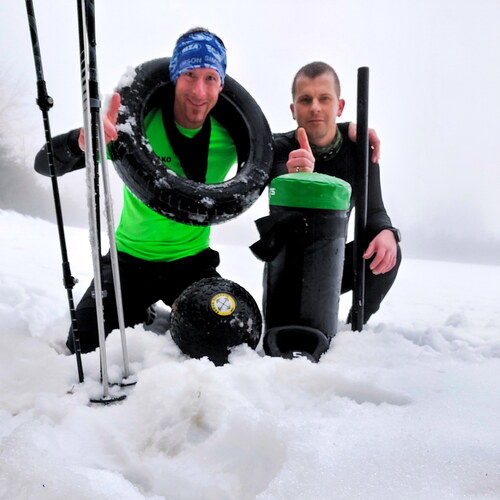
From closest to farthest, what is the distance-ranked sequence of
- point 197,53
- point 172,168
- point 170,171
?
point 170,171 < point 197,53 < point 172,168

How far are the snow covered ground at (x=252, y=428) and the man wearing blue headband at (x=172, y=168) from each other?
0.83 m

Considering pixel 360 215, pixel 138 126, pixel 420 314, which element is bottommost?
pixel 420 314

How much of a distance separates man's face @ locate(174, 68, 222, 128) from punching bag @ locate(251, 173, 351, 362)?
713 millimetres

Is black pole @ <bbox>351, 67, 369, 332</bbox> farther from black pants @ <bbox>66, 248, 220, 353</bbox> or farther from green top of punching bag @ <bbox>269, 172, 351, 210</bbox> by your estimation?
black pants @ <bbox>66, 248, 220, 353</bbox>

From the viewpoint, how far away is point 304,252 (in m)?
2.03

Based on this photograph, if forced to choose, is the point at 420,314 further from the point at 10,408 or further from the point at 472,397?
the point at 10,408

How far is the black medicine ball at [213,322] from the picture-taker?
5.75 ft

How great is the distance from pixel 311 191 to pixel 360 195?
54cm

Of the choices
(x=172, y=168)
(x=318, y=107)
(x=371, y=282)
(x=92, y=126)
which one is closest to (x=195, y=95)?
(x=172, y=168)

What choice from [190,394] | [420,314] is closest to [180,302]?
[190,394]

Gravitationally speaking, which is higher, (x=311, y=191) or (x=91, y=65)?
(x=91, y=65)

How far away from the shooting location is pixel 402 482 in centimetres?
94

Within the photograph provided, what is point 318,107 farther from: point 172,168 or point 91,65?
point 91,65

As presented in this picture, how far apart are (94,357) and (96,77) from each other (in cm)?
102
